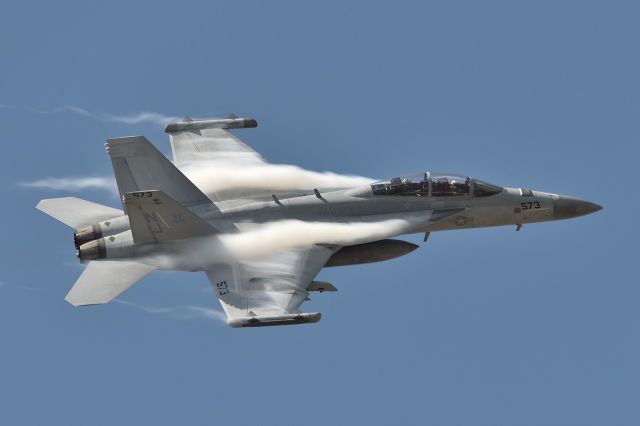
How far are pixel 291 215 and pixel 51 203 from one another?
16.3 ft

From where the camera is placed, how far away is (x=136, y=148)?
3428cm

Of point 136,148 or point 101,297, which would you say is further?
point 136,148

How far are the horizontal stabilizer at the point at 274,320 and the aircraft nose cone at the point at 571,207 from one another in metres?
7.14

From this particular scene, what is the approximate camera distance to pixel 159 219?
32.8m

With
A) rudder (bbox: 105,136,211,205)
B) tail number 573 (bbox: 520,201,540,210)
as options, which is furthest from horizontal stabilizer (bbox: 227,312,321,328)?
tail number 573 (bbox: 520,201,540,210)

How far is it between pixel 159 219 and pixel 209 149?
16.6 feet

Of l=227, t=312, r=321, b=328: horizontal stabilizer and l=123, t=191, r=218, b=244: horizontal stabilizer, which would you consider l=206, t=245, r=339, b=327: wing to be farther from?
l=123, t=191, r=218, b=244: horizontal stabilizer

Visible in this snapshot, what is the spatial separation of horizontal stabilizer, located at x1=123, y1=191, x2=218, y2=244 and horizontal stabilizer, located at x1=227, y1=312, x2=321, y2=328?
3239mm

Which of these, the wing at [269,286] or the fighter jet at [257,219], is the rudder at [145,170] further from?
the wing at [269,286]

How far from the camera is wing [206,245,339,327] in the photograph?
1197 inches

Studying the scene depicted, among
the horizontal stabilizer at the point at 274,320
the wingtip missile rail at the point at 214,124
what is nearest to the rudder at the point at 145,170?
the wingtip missile rail at the point at 214,124

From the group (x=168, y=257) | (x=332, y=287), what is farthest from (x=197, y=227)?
(x=332, y=287)

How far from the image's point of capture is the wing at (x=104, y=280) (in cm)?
3167

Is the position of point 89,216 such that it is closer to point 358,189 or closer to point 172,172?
point 172,172
